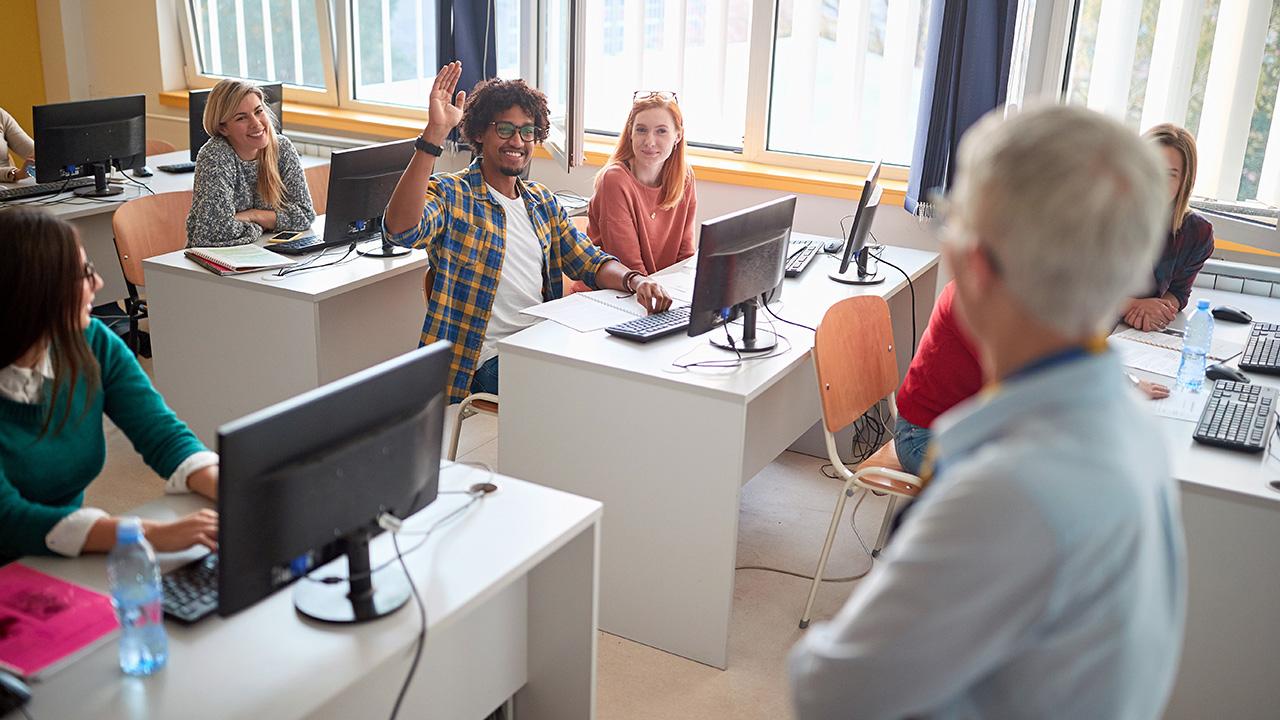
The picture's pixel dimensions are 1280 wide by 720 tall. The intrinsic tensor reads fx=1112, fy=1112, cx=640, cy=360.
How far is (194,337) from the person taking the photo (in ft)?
11.2

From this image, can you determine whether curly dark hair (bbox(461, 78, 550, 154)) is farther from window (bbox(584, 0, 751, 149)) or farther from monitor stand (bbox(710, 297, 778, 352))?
window (bbox(584, 0, 751, 149))

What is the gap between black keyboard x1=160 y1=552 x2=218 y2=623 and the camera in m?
1.55

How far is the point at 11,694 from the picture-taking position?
1356mm

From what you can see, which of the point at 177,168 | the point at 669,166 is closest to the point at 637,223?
the point at 669,166

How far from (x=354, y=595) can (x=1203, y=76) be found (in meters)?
3.32

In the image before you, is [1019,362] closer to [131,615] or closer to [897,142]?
Answer: [131,615]

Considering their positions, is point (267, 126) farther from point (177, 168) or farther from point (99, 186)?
point (177, 168)

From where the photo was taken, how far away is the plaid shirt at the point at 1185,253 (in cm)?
323

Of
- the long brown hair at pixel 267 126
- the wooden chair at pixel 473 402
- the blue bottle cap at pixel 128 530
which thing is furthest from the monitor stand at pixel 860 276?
the blue bottle cap at pixel 128 530

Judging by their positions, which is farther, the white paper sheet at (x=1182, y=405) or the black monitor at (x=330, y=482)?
the white paper sheet at (x=1182, y=405)

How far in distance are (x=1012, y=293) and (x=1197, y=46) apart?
328cm

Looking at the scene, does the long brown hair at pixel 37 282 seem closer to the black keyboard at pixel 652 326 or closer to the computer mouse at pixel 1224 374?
the black keyboard at pixel 652 326

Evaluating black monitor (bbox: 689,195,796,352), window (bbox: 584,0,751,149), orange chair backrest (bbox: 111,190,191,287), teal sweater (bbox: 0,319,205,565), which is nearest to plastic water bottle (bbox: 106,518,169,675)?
Result: teal sweater (bbox: 0,319,205,565)

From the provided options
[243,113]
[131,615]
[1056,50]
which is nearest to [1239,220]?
[1056,50]
